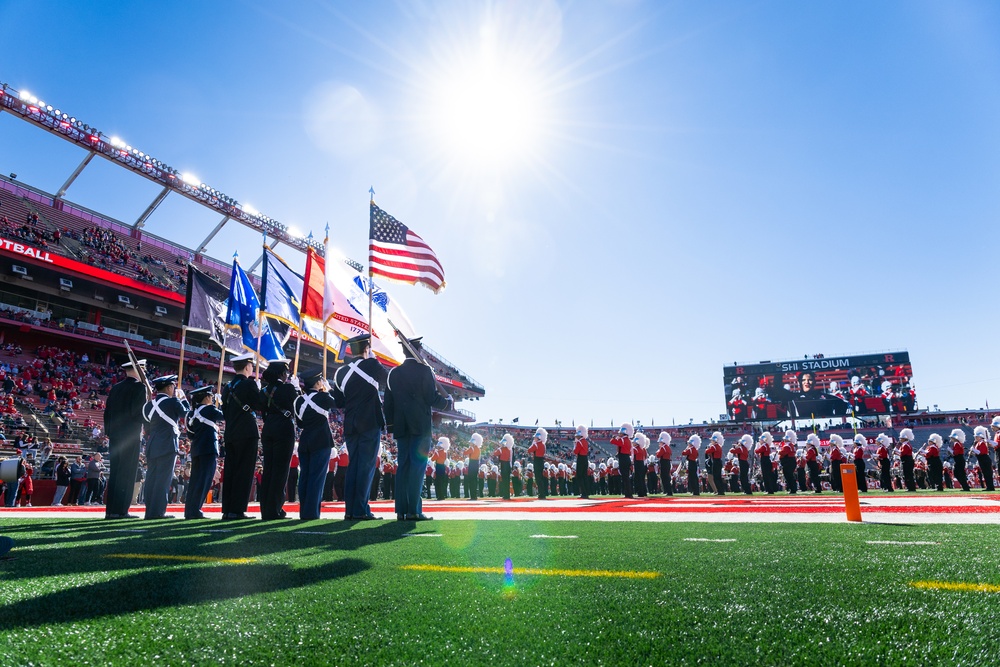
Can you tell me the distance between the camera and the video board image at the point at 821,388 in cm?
4481

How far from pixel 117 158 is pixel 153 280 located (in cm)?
758

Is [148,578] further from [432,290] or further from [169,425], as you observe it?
[432,290]

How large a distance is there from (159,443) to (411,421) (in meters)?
3.62

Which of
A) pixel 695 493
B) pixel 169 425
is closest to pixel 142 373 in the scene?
pixel 169 425

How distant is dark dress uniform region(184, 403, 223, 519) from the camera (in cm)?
764

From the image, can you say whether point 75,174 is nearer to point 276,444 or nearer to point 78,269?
point 78,269

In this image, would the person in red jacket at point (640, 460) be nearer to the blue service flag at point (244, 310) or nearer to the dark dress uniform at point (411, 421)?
the blue service flag at point (244, 310)

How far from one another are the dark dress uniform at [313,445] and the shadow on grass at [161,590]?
3.84m

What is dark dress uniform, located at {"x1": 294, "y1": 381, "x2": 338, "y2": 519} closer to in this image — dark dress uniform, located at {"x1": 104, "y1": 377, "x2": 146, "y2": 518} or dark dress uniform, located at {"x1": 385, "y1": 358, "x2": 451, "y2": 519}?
dark dress uniform, located at {"x1": 385, "y1": 358, "x2": 451, "y2": 519}

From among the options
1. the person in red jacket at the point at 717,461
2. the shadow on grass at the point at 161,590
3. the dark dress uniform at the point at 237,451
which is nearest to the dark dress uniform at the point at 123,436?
the dark dress uniform at the point at 237,451

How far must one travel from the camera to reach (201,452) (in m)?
7.79

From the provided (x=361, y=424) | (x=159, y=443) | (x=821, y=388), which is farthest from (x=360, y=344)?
(x=821, y=388)

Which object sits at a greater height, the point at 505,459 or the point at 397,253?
the point at 397,253

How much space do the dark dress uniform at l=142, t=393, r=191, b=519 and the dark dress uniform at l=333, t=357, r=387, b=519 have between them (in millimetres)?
2597
